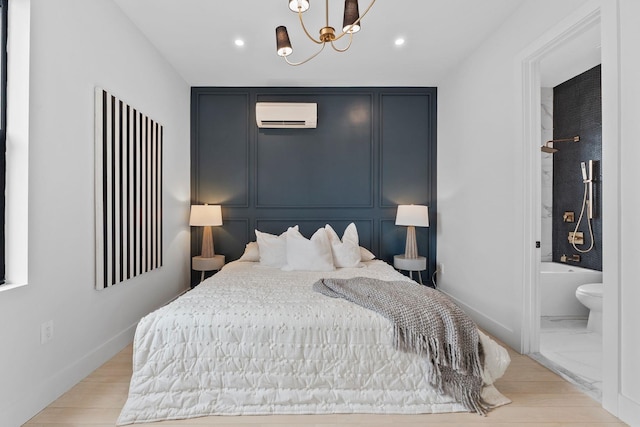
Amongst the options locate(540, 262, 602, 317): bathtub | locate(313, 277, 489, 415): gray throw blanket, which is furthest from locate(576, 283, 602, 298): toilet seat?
locate(313, 277, 489, 415): gray throw blanket

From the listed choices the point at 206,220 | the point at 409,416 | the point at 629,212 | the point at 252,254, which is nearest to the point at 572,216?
the point at 629,212

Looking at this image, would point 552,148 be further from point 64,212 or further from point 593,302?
point 64,212

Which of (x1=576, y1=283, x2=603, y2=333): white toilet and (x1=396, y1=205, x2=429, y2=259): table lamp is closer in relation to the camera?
(x1=576, y1=283, x2=603, y2=333): white toilet

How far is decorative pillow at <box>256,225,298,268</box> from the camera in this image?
3.47 metres

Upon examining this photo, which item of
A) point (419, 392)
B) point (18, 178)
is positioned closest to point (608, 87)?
point (419, 392)

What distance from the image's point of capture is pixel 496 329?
293cm

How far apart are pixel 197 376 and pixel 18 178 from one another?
4.51 ft

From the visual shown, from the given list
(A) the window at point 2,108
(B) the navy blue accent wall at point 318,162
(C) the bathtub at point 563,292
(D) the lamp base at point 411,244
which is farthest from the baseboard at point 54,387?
(C) the bathtub at point 563,292

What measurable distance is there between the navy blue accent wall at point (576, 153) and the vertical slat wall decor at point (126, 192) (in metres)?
4.31

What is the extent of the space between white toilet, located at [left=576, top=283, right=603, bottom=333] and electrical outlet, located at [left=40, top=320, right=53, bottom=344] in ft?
12.9

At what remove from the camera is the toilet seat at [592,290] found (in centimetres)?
298

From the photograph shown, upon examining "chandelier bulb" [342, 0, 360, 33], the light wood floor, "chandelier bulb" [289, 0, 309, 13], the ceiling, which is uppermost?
the ceiling

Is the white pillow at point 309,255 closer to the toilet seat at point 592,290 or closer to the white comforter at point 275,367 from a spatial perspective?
the white comforter at point 275,367

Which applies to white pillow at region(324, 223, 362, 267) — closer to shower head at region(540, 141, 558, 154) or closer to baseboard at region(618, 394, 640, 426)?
baseboard at region(618, 394, 640, 426)
